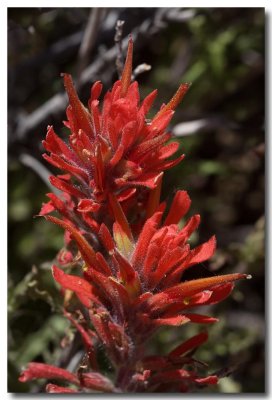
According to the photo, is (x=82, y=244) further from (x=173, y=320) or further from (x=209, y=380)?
(x=209, y=380)

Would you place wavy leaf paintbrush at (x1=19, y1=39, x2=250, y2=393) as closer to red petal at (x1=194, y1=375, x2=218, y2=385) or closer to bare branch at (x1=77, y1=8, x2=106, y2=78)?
red petal at (x1=194, y1=375, x2=218, y2=385)

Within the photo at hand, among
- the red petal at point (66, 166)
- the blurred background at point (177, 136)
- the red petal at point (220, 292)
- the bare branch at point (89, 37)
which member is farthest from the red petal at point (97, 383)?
the bare branch at point (89, 37)

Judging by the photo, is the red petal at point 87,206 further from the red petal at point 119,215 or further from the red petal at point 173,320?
the red petal at point 173,320

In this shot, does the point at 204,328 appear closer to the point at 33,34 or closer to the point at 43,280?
the point at 43,280

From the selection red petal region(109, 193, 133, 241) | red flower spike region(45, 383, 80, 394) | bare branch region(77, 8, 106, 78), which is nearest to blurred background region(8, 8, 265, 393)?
bare branch region(77, 8, 106, 78)

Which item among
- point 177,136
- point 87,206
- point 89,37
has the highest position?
point 89,37

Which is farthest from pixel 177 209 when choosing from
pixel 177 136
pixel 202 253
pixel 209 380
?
pixel 177 136

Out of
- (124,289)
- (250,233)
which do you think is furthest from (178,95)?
(250,233)
